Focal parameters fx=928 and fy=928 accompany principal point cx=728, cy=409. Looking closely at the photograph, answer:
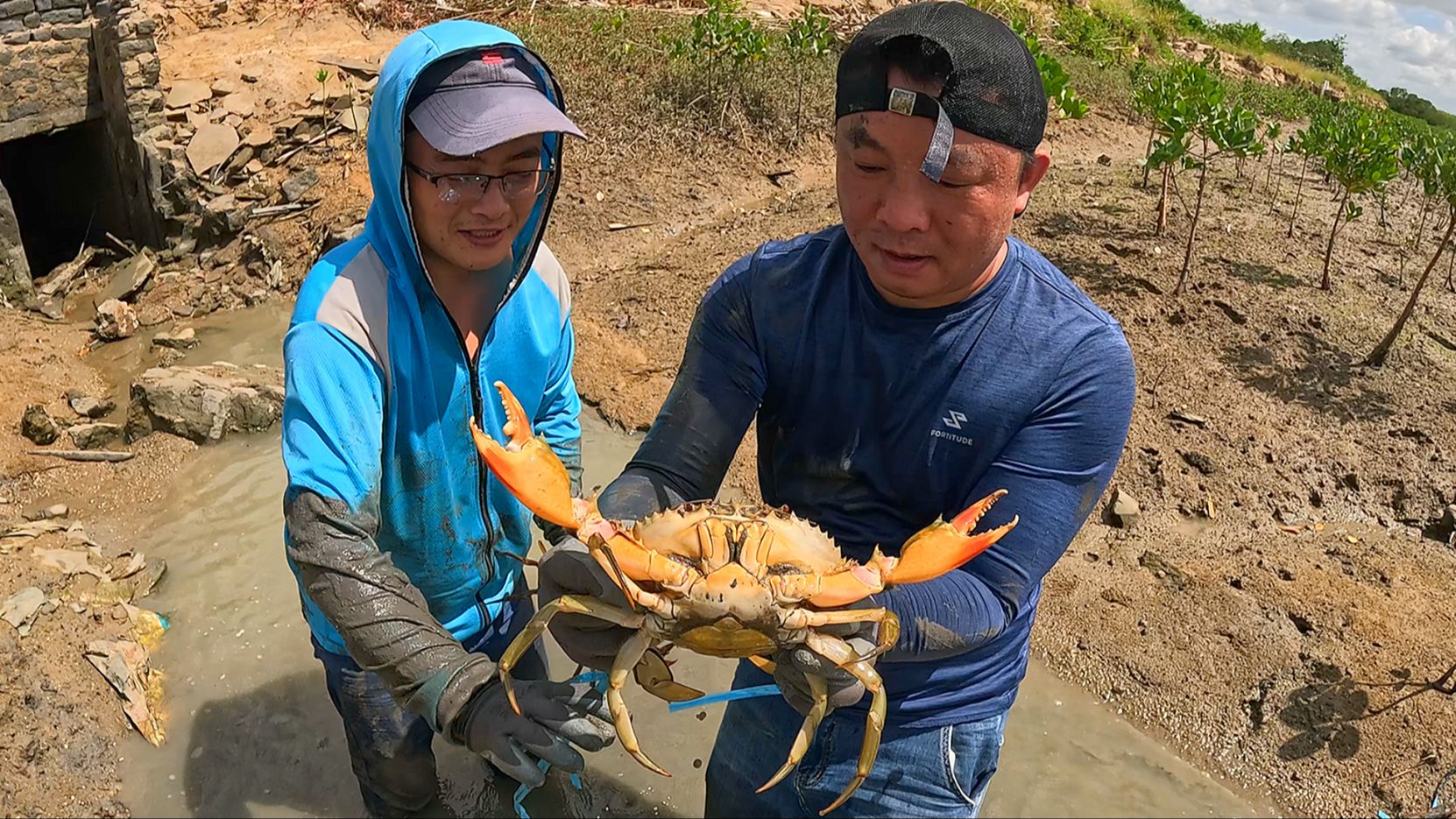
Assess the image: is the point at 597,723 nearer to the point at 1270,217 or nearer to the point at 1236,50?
the point at 1270,217

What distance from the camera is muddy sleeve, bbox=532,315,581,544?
9.59 ft

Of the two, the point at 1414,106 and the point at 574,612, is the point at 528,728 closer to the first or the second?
the point at 574,612

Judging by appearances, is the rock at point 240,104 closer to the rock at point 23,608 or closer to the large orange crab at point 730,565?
the rock at point 23,608

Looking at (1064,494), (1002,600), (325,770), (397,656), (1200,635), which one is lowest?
(325,770)

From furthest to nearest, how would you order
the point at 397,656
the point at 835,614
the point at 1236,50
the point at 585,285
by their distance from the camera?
the point at 1236,50
the point at 585,285
the point at 397,656
the point at 835,614

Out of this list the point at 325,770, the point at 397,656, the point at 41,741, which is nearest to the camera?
the point at 397,656

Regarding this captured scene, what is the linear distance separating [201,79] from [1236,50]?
2423cm

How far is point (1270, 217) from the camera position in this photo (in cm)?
961

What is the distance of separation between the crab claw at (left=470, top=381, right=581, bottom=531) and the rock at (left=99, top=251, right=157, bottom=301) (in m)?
7.84

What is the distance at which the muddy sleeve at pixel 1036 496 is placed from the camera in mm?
1964

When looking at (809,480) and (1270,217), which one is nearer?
(809,480)

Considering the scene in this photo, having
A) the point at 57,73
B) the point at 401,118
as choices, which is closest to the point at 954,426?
the point at 401,118

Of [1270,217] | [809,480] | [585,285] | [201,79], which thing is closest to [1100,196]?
[1270,217]

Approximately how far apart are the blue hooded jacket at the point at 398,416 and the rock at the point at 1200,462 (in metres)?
4.49
